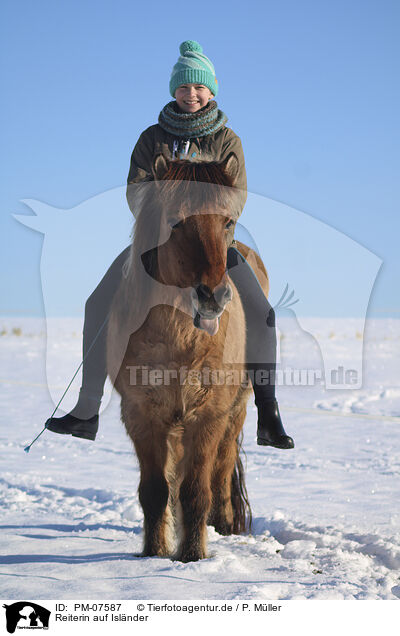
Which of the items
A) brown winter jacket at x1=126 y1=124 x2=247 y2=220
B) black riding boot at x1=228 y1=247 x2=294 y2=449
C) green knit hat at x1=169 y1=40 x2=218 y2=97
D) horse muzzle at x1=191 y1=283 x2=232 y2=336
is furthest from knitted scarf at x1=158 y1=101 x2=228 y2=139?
horse muzzle at x1=191 y1=283 x2=232 y2=336

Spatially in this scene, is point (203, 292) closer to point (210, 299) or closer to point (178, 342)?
point (210, 299)

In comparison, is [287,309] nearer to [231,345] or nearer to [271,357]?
[271,357]

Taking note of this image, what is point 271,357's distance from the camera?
12.2 feet

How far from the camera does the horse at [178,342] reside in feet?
8.62

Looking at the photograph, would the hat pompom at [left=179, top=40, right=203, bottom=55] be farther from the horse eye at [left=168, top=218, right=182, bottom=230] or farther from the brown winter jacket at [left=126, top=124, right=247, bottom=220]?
the horse eye at [left=168, top=218, right=182, bottom=230]

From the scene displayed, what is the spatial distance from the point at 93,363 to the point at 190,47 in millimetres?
2281

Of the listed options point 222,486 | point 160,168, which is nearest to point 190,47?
point 160,168

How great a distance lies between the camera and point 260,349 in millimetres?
3697

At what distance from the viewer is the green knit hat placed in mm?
3508

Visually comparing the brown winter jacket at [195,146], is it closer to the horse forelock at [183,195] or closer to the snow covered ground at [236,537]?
the horse forelock at [183,195]

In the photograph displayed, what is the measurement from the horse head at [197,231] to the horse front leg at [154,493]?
35.2 inches

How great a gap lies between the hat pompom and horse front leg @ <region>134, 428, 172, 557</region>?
103 inches

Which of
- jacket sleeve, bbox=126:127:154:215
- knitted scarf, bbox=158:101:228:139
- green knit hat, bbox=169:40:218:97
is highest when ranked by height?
green knit hat, bbox=169:40:218:97

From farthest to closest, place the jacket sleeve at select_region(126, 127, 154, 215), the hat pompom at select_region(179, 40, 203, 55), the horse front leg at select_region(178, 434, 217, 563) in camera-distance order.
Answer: the hat pompom at select_region(179, 40, 203, 55), the jacket sleeve at select_region(126, 127, 154, 215), the horse front leg at select_region(178, 434, 217, 563)
